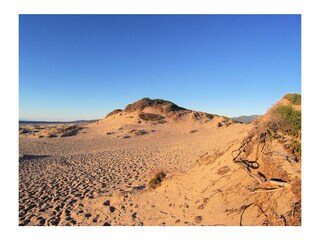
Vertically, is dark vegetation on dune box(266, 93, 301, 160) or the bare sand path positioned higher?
dark vegetation on dune box(266, 93, 301, 160)

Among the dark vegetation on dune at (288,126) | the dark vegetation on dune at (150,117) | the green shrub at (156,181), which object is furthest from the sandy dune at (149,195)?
the dark vegetation on dune at (150,117)

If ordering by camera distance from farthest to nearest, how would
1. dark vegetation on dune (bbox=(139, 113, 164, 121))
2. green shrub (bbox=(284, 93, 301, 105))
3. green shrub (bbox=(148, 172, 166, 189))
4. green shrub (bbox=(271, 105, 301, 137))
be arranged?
dark vegetation on dune (bbox=(139, 113, 164, 121)), green shrub (bbox=(148, 172, 166, 189)), green shrub (bbox=(284, 93, 301, 105)), green shrub (bbox=(271, 105, 301, 137))

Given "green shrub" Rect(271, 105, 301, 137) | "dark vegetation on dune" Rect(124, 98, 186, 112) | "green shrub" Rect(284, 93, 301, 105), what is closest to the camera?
"green shrub" Rect(271, 105, 301, 137)

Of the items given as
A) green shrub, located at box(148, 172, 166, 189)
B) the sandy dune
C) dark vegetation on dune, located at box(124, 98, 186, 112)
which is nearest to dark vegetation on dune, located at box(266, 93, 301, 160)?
the sandy dune

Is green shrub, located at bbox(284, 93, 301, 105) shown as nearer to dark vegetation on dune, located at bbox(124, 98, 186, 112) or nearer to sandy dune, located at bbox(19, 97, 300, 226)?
sandy dune, located at bbox(19, 97, 300, 226)

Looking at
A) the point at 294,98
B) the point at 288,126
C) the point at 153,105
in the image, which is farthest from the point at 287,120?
the point at 153,105

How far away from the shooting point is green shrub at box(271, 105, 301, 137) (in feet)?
18.7

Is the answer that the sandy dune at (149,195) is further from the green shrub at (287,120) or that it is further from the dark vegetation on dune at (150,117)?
the dark vegetation on dune at (150,117)

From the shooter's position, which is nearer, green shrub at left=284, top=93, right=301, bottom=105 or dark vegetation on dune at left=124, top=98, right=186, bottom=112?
green shrub at left=284, top=93, right=301, bottom=105

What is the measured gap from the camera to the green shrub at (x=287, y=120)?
571 cm

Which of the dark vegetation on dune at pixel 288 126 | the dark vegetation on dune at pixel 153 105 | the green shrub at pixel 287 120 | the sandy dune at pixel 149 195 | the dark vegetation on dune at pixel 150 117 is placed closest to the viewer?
the sandy dune at pixel 149 195

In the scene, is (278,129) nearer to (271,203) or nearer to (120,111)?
(271,203)

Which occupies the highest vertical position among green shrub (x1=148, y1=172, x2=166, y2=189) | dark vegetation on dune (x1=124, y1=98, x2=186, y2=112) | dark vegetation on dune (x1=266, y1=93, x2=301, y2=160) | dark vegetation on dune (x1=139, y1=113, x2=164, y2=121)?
dark vegetation on dune (x1=124, y1=98, x2=186, y2=112)

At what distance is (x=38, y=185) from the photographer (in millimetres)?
8742
